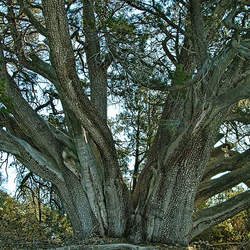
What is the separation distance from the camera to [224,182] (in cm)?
678

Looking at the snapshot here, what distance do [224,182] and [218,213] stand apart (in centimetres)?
61

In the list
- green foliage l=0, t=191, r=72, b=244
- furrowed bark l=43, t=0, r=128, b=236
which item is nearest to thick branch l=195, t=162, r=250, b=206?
furrowed bark l=43, t=0, r=128, b=236

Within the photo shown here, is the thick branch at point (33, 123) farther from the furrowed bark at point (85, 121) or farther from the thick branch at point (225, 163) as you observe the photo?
the thick branch at point (225, 163)

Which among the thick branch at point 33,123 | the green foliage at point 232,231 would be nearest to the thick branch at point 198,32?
the thick branch at point 33,123

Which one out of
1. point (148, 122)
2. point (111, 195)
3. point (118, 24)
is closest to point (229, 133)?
point (148, 122)

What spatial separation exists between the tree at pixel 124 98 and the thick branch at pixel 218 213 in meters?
0.02

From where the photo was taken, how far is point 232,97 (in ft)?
16.9

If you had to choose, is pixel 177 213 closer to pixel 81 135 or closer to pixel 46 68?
pixel 81 135

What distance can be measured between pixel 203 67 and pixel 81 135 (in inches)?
90.2

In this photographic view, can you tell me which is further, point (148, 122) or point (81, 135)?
point (148, 122)

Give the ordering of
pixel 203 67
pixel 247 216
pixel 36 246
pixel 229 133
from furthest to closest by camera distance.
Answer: pixel 247 216, pixel 229 133, pixel 36 246, pixel 203 67

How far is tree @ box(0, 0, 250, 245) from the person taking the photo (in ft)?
17.2

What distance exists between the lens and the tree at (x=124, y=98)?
206 inches

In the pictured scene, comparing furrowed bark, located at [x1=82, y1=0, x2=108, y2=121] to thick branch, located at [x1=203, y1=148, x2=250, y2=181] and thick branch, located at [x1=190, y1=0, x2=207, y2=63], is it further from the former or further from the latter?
thick branch, located at [x1=203, y1=148, x2=250, y2=181]
